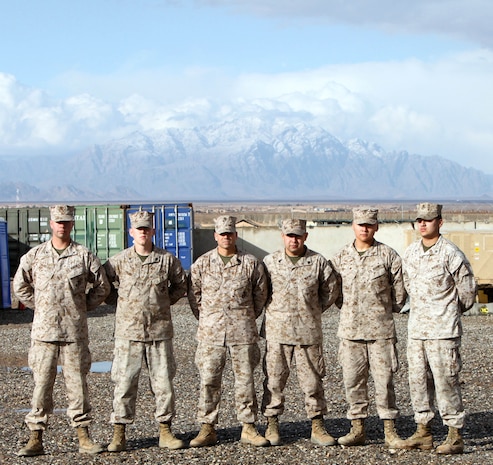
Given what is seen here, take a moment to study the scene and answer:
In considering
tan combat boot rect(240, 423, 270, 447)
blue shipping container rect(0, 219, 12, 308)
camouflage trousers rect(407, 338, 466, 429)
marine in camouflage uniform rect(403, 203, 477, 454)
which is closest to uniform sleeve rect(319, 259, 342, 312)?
marine in camouflage uniform rect(403, 203, 477, 454)

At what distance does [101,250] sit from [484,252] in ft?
41.6

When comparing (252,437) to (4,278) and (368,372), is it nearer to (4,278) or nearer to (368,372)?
(368,372)

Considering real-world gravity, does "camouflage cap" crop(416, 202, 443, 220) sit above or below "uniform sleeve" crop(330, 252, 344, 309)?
above

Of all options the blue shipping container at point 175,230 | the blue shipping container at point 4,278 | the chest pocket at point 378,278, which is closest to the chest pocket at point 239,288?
the chest pocket at point 378,278

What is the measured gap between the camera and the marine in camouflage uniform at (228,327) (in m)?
8.55

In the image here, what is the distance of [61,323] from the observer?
27.5 feet

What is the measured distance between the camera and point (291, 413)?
10125 millimetres

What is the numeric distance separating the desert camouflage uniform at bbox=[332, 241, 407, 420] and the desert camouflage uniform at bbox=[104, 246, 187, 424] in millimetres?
1588

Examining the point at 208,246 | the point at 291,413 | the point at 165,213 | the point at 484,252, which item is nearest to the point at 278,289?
the point at 291,413

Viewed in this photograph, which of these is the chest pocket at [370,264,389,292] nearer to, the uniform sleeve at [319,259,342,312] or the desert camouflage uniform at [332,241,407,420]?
the desert camouflage uniform at [332,241,407,420]

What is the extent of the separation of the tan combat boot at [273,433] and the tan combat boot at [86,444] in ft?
4.86

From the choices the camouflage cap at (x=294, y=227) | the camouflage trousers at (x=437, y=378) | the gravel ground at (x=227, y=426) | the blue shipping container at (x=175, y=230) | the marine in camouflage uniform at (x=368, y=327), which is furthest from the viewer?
the blue shipping container at (x=175, y=230)

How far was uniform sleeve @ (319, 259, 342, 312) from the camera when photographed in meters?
8.64

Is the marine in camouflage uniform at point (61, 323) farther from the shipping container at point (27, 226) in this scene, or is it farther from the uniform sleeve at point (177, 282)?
the shipping container at point (27, 226)
